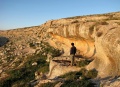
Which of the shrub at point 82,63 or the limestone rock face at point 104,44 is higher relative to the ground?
the limestone rock face at point 104,44

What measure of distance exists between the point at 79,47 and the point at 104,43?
11.4 meters

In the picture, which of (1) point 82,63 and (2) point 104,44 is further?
(1) point 82,63

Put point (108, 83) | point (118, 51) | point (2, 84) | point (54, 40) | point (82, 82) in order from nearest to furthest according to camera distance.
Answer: point (108, 83), point (118, 51), point (82, 82), point (2, 84), point (54, 40)

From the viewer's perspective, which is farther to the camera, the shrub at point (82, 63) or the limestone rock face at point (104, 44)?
the shrub at point (82, 63)

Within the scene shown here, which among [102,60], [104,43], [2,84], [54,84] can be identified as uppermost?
[104,43]

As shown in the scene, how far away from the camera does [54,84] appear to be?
16.7 meters

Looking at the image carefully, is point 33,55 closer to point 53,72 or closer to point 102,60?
point 53,72

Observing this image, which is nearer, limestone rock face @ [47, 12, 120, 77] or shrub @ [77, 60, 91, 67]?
limestone rock face @ [47, 12, 120, 77]

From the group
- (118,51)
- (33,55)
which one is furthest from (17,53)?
(118,51)

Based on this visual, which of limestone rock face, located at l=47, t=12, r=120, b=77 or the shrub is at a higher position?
limestone rock face, located at l=47, t=12, r=120, b=77

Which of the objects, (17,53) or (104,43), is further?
(17,53)

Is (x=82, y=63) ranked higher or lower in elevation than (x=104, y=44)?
lower

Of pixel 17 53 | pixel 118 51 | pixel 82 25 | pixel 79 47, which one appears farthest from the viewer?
pixel 17 53

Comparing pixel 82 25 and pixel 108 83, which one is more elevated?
pixel 82 25
